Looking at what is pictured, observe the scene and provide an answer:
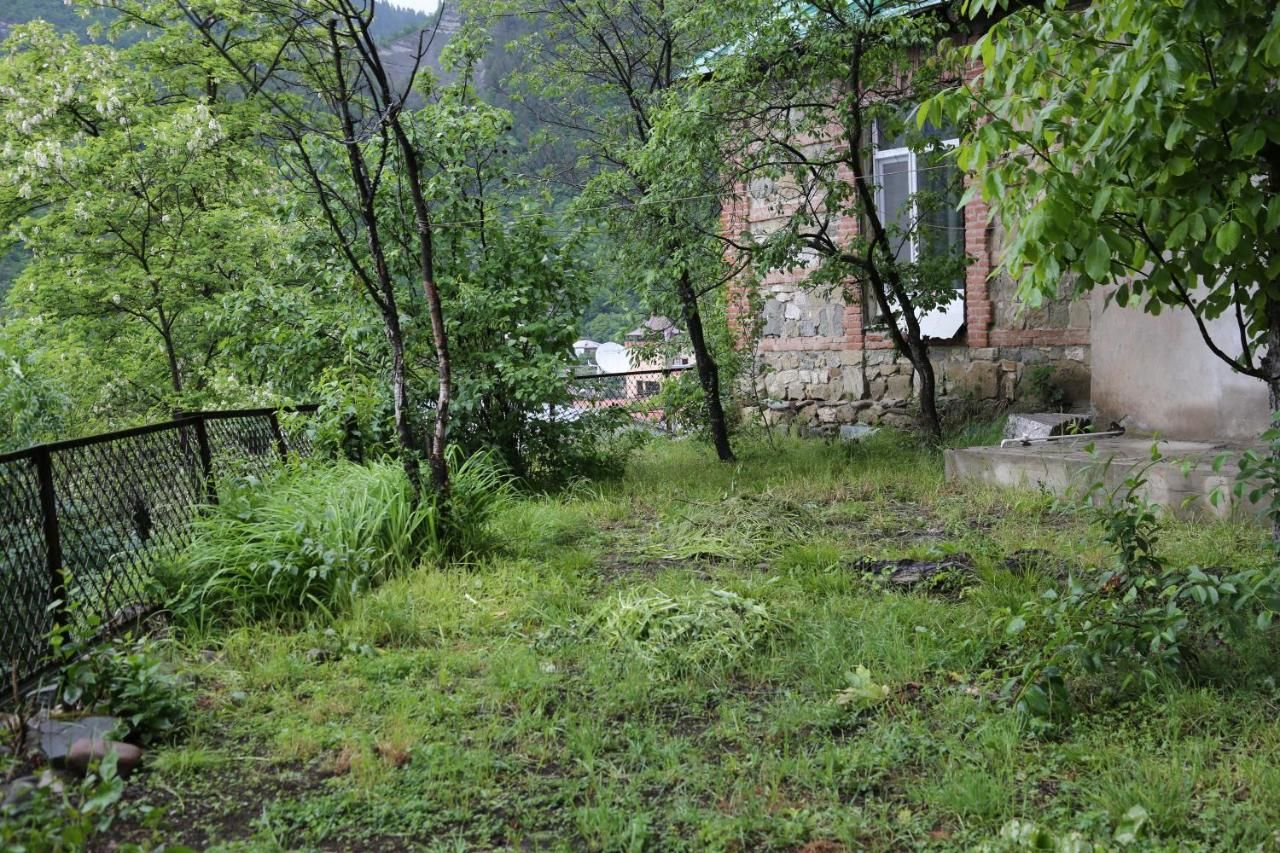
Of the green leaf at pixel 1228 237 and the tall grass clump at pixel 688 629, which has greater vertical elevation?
the green leaf at pixel 1228 237

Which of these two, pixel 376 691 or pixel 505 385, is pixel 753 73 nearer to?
pixel 505 385

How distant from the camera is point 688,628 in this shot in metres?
4.00

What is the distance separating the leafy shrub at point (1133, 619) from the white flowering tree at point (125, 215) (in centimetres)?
728

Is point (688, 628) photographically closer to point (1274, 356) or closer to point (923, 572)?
point (923, 572)

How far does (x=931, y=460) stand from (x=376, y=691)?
18.3 ft

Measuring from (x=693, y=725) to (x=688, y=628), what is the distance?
0.73m

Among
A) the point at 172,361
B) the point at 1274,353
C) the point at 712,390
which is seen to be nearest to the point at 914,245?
the point at 712,390

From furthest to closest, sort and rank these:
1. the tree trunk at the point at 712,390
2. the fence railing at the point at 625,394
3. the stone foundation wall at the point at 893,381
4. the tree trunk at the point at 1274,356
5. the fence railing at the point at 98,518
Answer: the tree trunk at the point at 712,390 → the stone foundation wall at the point at 893,381 → the fence railing at the point at 625,394 → the fence railing at the point at 98,518 → the tree trunk at the point at 1274,356

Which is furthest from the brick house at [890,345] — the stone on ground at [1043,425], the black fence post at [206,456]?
the black fence post at [206,456]

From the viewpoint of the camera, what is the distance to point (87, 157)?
31.4 ft

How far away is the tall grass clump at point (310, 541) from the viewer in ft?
14.6

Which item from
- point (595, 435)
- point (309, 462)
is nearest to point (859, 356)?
point (595, 435)

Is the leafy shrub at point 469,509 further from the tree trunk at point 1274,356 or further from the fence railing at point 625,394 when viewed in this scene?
the tree trunk at point 1274,356

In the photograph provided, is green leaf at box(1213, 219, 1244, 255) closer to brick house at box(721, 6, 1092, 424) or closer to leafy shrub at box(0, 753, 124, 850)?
leafy shrub at box(0, 753, 124, 850)
